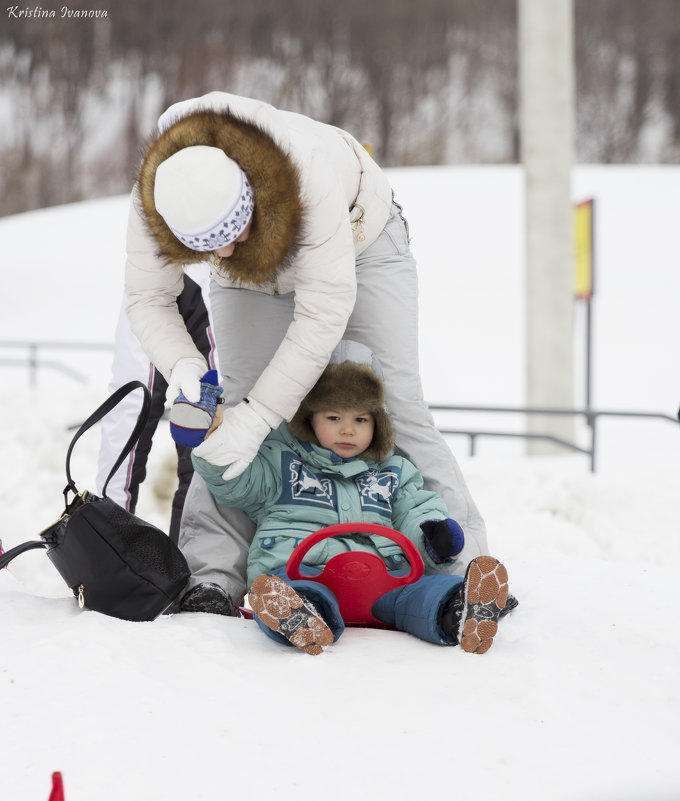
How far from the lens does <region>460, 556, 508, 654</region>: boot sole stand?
1.90 m

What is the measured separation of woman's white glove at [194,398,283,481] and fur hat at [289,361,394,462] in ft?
0.78

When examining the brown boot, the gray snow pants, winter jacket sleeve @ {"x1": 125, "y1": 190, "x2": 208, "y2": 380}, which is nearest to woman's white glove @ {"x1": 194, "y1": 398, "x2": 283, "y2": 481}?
winter jacket sleeve @ {"x1": 125, "y1": 190, "x2": 208, "y2": 380}

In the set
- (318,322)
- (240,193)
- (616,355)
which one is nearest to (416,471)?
(318,322)

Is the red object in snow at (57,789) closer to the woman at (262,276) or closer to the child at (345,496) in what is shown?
the child at (345,496)

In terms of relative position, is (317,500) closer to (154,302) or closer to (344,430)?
(344,430)

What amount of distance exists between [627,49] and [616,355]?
31.2 ft

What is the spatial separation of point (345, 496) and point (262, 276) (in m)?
0.62

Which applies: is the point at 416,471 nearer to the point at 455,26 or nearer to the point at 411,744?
the point at 411,744

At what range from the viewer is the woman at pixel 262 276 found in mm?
1948

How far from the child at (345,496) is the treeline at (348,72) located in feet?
51.5

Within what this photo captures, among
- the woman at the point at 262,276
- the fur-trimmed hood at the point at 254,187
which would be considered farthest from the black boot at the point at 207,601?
the fur-trimmed hood at the point at 254,187

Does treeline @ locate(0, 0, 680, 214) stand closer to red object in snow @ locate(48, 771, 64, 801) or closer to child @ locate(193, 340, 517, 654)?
child @ locate(193, 340, 517, 654)

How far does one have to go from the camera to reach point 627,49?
1742 cm

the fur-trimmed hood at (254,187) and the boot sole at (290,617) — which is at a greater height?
the fur-trimmed hood at (254,187)
